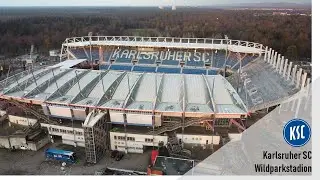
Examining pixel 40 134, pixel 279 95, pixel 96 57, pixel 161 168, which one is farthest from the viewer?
pixel 96 57

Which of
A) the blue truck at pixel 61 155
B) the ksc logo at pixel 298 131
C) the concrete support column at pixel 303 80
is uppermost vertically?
the ksc logo at pixel 298 131

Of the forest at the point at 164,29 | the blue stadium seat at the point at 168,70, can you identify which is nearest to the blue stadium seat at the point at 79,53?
the forest at the point at 164,29

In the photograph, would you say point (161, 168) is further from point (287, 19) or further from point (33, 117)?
point (287, 19)

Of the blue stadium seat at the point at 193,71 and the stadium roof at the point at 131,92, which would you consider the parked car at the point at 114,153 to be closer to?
the stadium roof at the point at 131,92

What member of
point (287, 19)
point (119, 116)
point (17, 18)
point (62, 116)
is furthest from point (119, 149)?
point (17, 18)

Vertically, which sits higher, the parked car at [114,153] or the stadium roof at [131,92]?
the stadium roof at [131,92]

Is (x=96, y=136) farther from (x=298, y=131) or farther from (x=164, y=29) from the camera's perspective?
(x=164, y=29)
